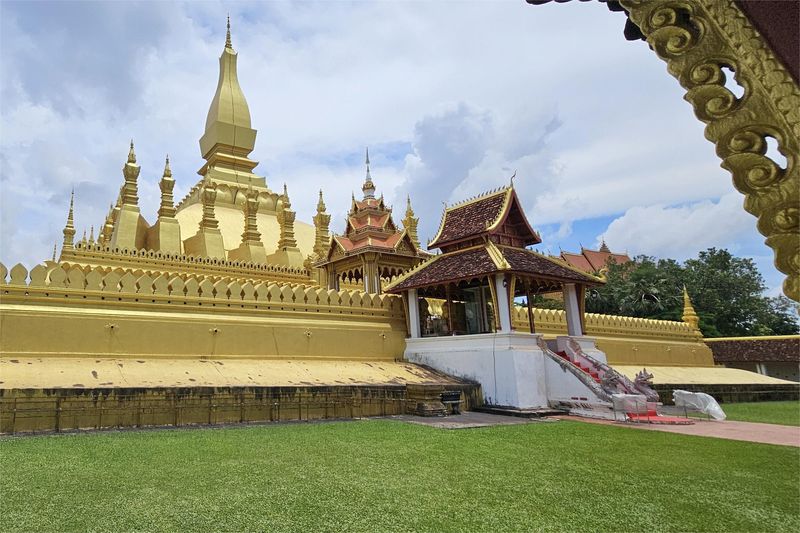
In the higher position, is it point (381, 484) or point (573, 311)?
point (573, 311)

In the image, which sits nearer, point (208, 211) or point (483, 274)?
point (483, 274)

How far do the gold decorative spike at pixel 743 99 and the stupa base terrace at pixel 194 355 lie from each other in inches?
376

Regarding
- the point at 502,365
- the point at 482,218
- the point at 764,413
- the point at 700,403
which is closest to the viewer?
the point at 502,365

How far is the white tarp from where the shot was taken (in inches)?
531

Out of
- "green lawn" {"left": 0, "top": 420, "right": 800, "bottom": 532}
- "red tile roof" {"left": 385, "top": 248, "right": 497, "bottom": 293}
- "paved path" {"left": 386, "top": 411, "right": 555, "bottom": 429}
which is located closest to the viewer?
"green lawn" {"left": 0, "top": 420, "right": 800, "bottom": 532}

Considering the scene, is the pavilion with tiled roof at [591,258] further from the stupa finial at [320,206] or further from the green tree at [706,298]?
the stupa finial at [320,206]

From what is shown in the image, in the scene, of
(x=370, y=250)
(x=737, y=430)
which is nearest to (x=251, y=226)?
(x=370, y=250)

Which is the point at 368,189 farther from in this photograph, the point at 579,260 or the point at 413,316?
the point at 579,260

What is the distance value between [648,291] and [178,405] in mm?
30945

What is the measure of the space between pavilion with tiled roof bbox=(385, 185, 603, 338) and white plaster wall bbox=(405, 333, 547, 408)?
552 mm

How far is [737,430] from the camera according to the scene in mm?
10969

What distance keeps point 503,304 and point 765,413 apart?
8.63 meters

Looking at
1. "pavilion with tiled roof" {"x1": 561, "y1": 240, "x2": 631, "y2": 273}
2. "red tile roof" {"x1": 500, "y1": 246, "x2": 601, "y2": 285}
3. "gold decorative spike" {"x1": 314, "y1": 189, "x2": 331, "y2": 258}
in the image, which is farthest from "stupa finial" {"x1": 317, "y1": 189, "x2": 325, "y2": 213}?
"pavilion with tiled roof" {"x1": 561, "y1": 240, "x2": 631, "y2": 273}

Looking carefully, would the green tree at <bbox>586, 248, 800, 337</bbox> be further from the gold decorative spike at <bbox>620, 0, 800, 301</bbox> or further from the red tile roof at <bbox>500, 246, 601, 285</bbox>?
the gold decorative spike at <bbox>620, 0, 800, 301</bbox>
